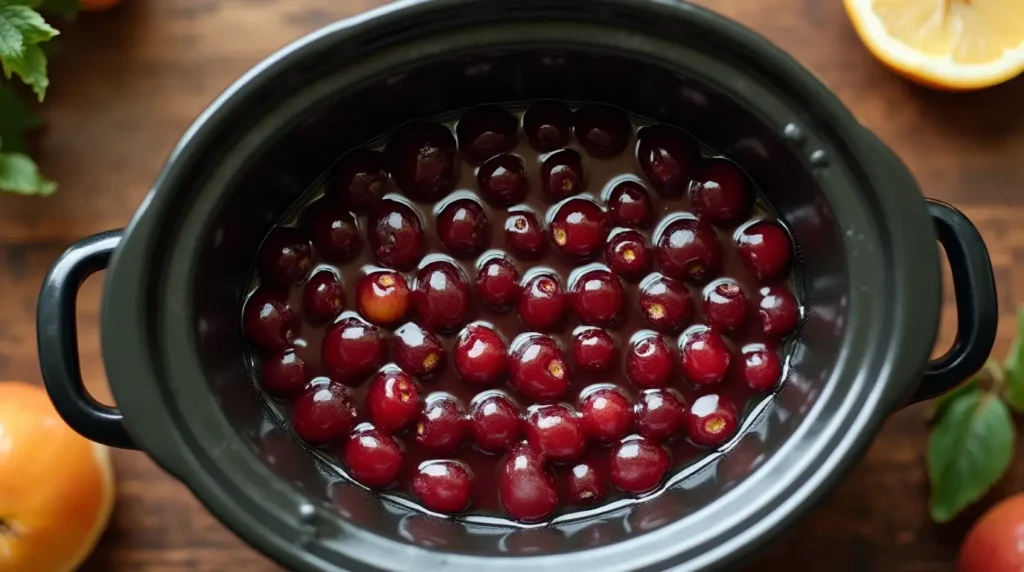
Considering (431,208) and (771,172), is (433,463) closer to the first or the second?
(431,208)

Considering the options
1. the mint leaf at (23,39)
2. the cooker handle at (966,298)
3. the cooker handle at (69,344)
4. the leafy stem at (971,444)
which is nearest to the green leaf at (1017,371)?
the leafy stem at (971,444)

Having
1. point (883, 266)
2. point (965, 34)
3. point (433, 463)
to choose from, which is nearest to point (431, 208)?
point (433, 463)

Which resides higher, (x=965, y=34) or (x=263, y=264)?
(x=965, y=34)

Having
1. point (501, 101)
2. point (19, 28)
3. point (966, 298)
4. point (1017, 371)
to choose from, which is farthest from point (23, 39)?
point (1017, 371)

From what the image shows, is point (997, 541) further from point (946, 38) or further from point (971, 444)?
point (946, 38)

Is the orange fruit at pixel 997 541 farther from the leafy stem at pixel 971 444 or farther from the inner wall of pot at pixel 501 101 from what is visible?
the inner wall of pot at pixel 501 101
